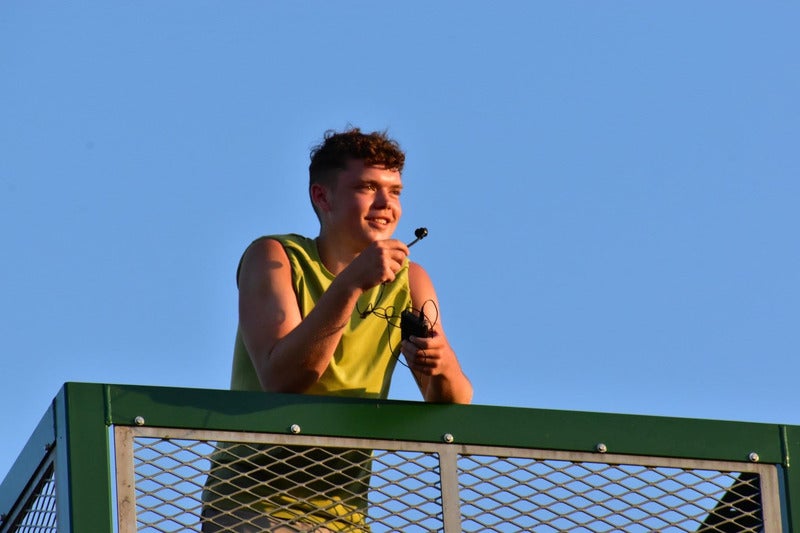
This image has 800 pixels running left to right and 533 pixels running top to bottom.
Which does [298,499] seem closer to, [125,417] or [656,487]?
[125,417]

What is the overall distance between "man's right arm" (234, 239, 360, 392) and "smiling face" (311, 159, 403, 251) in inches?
9.8

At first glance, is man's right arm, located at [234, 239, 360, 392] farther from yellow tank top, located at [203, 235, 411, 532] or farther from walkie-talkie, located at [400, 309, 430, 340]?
walkie-talkie, located at [400, 309, 430, 340]

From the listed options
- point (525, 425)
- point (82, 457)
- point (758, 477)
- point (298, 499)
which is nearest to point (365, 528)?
point (298, 499)

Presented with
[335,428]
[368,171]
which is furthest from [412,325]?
[368,171]

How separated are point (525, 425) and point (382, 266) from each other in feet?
2.07

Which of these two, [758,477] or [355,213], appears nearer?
[758,477]

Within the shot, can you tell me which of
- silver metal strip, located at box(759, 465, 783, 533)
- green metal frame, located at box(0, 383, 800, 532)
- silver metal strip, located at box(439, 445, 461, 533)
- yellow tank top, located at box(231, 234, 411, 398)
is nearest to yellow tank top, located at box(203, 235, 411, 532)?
yellow tank top, located at box(231, 234, 411, 398)

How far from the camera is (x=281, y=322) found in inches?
200

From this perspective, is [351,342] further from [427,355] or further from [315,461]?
[315,461]

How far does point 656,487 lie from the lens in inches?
193

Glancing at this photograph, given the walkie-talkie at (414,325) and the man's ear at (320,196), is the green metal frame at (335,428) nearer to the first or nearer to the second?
the walkie-talkie at (414,325)

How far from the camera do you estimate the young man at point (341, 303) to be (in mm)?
4855

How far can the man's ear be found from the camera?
5602 millimetres

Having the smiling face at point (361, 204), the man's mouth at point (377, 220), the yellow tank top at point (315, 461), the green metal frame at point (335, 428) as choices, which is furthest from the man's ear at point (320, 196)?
the green metal frame at point (335, 428)
